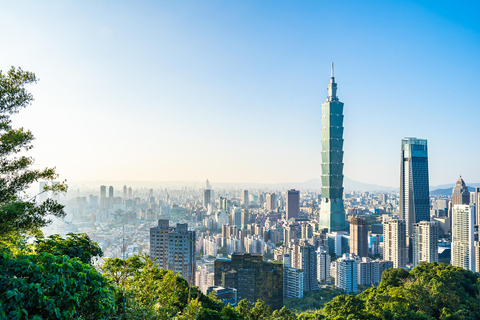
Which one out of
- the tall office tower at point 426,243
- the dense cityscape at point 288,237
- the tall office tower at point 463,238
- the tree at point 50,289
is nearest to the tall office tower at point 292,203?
the dense cityscape at point 288,237

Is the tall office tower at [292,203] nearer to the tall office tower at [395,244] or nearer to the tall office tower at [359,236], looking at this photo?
the tall office tower at [359,236]

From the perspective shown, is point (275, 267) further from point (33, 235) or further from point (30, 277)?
point (30, 277)

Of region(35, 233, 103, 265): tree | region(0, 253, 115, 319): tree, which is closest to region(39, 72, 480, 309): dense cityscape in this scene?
region(35, 233, 103, 265): tree

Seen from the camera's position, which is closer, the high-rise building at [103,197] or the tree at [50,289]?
the tree at [50,289]

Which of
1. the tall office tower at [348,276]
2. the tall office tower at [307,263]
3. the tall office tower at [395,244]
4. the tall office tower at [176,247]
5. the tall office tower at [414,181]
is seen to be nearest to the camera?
the tall office tower at [176,247]

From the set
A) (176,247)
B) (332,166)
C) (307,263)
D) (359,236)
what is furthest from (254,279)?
(332,166)

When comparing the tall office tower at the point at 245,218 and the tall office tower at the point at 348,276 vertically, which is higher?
the tall office tower at the point at 245,218

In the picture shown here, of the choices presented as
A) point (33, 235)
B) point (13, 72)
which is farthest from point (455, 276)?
point (13, 72)

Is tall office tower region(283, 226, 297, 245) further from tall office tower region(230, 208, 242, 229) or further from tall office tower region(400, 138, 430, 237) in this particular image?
tall office tower region(400, 138, 430, 237)
